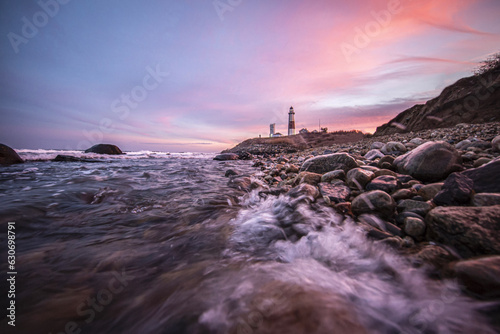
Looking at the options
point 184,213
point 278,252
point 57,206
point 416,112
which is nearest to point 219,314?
point 278,252

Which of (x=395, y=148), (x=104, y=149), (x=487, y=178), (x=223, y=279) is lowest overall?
(x=223, y=279)

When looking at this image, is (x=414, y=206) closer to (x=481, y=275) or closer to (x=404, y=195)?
(x=404, y=195)

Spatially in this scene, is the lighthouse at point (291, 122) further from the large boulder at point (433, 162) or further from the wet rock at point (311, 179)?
the large boulder at point (433, 162)

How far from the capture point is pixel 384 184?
252 cm

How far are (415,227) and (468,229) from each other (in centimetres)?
35

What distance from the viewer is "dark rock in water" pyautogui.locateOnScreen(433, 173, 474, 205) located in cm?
179

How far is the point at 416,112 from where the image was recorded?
16.4 m

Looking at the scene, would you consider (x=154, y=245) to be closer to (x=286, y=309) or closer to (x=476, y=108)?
(x=286, y=309)

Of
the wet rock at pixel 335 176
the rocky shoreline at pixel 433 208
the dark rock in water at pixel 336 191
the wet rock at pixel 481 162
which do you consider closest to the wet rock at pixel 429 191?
the rocky shoreline at pixel 433 208

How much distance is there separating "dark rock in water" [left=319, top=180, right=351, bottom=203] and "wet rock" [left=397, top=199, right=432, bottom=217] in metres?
0.64

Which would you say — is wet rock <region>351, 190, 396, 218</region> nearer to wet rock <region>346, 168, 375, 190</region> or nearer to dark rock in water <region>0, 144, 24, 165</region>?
wet rock <region>346, 168, 375, 190</region>

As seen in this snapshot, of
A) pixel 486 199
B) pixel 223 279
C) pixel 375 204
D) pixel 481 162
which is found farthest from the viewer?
pixel 481 162

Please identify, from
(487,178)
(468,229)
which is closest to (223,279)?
(468,229)

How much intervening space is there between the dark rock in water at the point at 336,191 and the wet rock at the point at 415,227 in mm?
823
